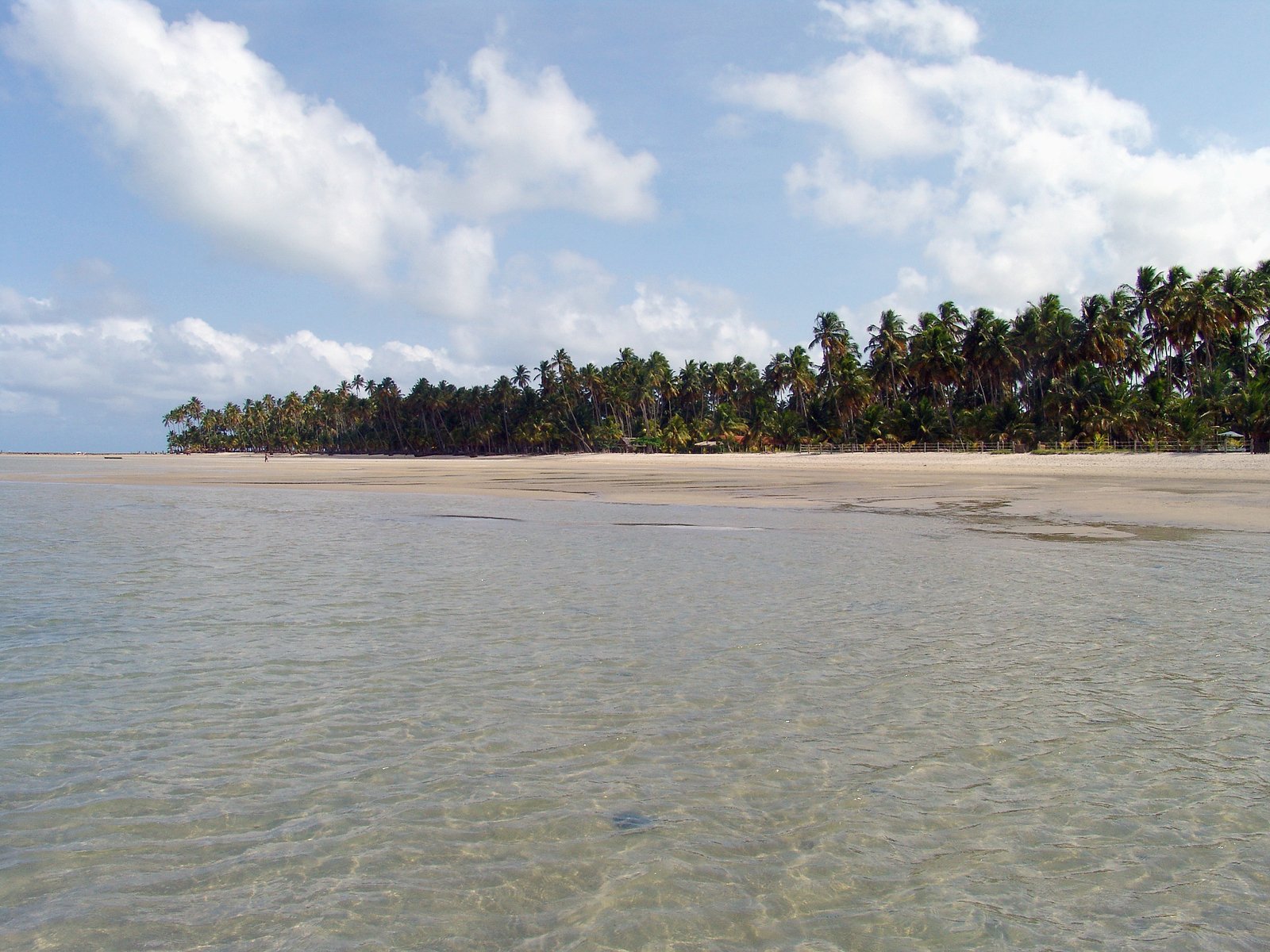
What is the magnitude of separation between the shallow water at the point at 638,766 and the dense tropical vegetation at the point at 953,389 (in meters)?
56.9

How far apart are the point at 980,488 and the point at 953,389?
6641 centimetres

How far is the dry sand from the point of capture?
72.3ft

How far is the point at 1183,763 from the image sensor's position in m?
5.34

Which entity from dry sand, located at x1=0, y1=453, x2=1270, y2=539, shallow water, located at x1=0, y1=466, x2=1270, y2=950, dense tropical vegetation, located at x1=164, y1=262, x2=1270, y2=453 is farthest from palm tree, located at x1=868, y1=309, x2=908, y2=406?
shallow water, located at x1=0, y1=466, x2=1270, y2=950

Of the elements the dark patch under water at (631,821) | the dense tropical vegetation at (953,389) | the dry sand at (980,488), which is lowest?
the dark patch under water at (631,821)

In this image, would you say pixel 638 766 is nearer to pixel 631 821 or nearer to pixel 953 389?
pixel 631 821

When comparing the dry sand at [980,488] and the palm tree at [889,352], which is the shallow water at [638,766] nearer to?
the dry sand at [980,488]

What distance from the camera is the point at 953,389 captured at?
98.6 m

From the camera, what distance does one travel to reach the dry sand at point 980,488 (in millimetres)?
22031

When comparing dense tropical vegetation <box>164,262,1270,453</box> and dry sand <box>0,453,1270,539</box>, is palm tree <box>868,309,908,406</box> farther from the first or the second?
dry sand <box>0,453,1270,539</box>

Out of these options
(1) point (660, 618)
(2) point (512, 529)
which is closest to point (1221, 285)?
(2) point (512, 529)

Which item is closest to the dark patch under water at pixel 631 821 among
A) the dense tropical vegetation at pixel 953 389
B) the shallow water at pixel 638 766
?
the shallow water at pixel 638 766

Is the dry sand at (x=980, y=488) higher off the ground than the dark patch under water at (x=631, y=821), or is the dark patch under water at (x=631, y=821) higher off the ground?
the dry sand at (x=980, y=488)

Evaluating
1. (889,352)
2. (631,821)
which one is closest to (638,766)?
(631,821)
